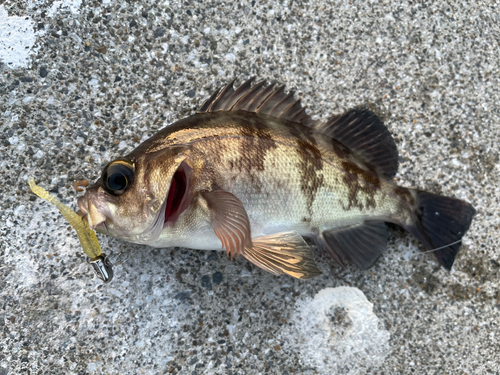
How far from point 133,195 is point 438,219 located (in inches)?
59.2

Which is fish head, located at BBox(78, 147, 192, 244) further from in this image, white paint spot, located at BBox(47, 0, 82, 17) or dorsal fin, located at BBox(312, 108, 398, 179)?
white paint spot, located at BBox(47, 0, 82, 17)

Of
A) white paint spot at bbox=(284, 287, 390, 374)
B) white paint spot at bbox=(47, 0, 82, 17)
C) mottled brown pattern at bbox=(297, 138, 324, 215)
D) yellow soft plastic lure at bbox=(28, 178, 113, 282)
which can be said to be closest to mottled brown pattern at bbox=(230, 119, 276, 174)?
mottled brown pattern at bbox=(297, 138, 324, 215)

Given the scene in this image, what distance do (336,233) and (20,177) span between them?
1590 millimetres

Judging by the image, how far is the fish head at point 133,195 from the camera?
1.36 metres

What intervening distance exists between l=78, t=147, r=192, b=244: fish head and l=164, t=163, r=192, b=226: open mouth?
0.03 meters

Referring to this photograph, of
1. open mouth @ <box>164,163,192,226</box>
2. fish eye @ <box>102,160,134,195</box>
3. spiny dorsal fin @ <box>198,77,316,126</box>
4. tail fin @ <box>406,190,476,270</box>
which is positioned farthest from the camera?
tail fin @ <box>406,190,476,270</box>

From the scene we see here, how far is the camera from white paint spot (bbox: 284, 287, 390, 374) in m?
1.88

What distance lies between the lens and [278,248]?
1598mm

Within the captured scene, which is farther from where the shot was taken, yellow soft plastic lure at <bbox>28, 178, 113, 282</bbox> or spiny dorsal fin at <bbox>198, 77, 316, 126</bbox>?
spiny dorsal fin at <bbox>198, 77, 316, 126</bbox>

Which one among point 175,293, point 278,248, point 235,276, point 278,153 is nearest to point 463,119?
point 278,153

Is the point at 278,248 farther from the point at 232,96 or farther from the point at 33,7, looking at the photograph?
the point at 33,7

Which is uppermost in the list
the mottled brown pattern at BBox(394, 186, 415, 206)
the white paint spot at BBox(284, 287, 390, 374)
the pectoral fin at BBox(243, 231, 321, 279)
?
the mottled brown pattern at BBox(394, 186, 415, 206)

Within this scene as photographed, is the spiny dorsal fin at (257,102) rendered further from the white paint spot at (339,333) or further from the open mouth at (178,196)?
the white paint spot at (339,333)

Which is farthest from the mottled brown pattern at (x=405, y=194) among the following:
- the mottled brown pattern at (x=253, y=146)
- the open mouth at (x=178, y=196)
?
the open mouth at (x=178, y=196)
